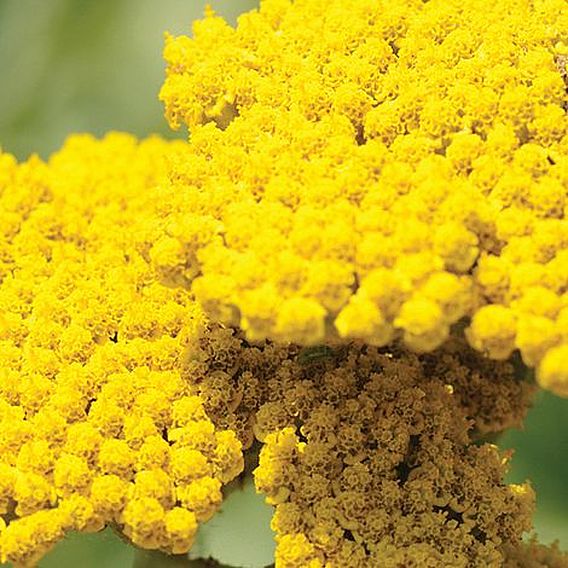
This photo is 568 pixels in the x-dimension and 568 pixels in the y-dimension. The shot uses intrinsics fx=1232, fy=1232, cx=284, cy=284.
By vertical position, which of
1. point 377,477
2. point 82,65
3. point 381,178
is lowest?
point 377,477

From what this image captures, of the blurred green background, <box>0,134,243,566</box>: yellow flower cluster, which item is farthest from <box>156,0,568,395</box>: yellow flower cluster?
the blurred green background

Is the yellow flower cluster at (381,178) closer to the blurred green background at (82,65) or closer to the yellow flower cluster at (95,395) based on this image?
the yellow flower cluster at (95,395)

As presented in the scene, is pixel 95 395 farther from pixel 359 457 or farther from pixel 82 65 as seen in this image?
pixel 82 65

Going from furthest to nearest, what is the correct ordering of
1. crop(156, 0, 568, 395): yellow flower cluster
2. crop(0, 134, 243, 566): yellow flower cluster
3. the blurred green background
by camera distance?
the blurred green background, crop(0, 134, 243, 566): yellow flower cluster, crop(156, 0, 568, 395): yellow flower cluster

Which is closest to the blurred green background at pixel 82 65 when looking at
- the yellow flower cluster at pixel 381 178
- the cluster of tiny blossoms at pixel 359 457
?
the yellow flower cluster at pixel 381 178

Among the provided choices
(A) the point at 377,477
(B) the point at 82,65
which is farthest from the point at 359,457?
(B) the point at 82,65

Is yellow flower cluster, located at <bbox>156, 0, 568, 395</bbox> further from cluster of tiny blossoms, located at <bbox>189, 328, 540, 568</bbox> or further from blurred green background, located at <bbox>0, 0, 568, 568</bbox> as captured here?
blurred green background, located at <bbox>0, 0, 568, 568</bbox>

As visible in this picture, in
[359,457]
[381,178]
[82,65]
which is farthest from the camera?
[82,65]

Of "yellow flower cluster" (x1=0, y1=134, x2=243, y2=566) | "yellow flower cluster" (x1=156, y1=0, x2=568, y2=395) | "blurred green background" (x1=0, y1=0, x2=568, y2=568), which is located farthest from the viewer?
"blurred green background" (x1=0, y1=0, x2=568, y2=568)
